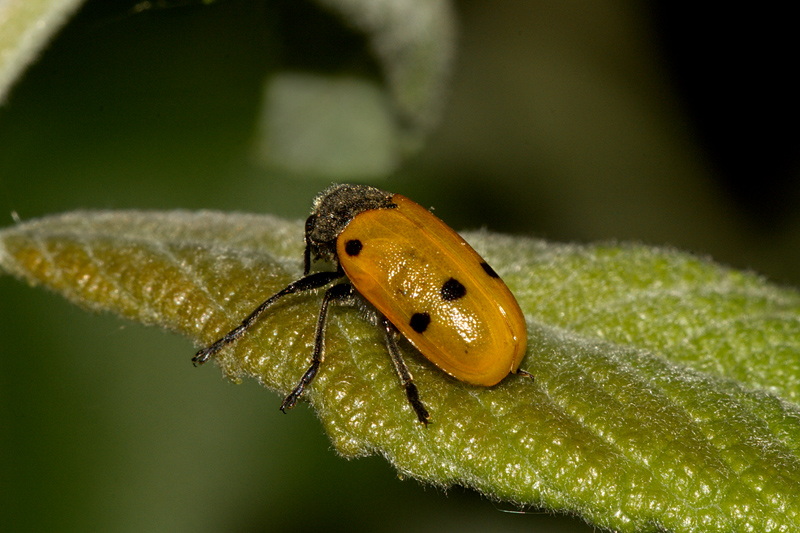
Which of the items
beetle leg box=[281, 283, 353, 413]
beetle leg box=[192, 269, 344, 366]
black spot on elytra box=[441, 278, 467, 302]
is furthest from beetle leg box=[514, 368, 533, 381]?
beetle leg box=[192, 269, 344, 366]

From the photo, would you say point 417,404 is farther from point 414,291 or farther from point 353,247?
point 353,247

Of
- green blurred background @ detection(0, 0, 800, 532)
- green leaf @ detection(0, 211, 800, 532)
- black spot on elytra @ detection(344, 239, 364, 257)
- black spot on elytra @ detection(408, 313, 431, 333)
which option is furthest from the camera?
green blurred background @ detection(0, 0, 800, 532)

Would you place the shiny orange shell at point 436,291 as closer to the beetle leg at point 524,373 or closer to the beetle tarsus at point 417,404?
the beetle leg at point 524,373

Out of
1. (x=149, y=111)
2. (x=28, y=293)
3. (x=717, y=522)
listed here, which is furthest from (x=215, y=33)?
(x=717, y=522)

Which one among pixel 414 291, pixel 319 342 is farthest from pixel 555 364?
pixel 319 342

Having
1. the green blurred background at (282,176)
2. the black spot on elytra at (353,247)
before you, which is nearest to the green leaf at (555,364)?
the black spot on elytra at (353,247)

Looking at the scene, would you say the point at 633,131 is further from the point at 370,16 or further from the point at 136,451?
the point at 136,451

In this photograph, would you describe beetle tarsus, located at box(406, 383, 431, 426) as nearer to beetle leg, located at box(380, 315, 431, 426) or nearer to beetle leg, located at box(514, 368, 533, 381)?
beetle leg, located at box(380, 315, 431, 426)
